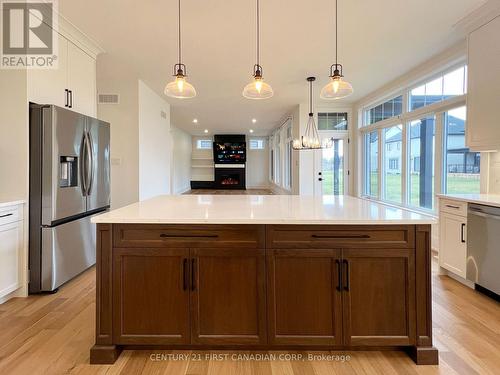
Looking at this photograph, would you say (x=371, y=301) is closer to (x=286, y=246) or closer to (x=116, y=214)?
(x=286, y=246)

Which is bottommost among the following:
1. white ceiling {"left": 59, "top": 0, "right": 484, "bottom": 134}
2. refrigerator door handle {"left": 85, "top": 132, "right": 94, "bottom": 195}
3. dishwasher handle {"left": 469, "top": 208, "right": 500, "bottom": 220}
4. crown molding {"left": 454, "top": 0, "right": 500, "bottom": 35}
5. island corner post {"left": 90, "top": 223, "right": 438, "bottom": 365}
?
island corner post {"left": 90, "top": 223, "right": 438, "bottom": 365}

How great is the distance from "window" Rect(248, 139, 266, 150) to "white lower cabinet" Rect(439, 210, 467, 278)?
1154cm

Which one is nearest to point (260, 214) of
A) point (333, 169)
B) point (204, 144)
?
point (333, 169)

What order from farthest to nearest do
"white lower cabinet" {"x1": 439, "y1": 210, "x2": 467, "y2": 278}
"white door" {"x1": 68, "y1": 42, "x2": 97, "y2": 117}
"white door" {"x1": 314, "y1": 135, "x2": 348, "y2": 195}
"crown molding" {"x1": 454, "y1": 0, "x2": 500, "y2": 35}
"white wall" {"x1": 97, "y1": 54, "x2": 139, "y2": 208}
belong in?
"white door" {"x1": 314, "y1": 135, "x2": 348, "y2": 195} → "white wall" {"x1": 97, "y1": 54, "x2": 139, "y2": 208} → "white door" {"x1": 68, "y1": 42, "x2": 97, "y2": 117} → "white lower cabinet" {"x1": 439, "y1": 210, "x2": 467, "y2": 278} → "crown molding" {"x1": 454, "y1": 0, "x2": 500, "y2": 35}

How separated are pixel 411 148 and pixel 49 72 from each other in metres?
5.21

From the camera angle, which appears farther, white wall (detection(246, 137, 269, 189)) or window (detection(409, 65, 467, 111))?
white wall (detection(246, 137, 269, 189))

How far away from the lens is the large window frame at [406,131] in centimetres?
418

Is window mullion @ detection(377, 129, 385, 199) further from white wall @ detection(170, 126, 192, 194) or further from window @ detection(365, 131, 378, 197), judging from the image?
white wall @ detection(170, 126, 192, 194)

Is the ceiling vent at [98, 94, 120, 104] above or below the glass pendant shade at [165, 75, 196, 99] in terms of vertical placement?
above

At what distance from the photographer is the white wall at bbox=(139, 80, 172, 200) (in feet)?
17.3

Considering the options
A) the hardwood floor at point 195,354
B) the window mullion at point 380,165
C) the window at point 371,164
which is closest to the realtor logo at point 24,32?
the hardwood floor at point 195,354

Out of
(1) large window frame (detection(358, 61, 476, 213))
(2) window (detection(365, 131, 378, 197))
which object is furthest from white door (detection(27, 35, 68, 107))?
(2) window (detection(365, 131, 378, 197))

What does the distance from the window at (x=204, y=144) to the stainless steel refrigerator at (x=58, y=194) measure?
37.2 feet

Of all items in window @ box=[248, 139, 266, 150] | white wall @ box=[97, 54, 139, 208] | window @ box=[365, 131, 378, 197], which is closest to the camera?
white wall @ box=[97, 54, 139, 208]
